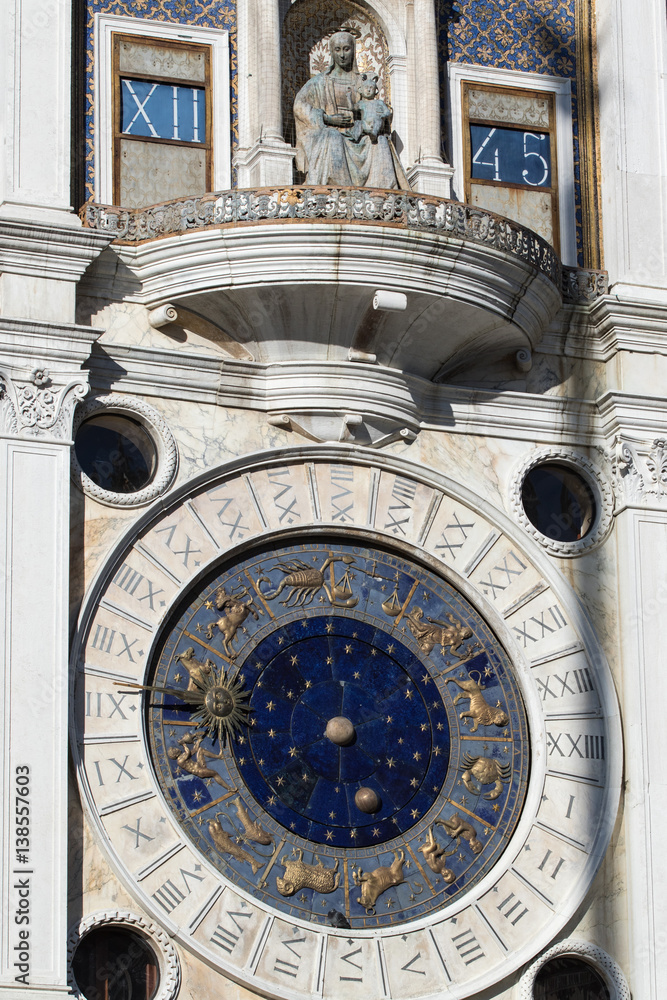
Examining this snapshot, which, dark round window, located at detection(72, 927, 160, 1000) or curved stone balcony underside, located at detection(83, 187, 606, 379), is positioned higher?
curved stone balcony underside, located at detection(83, 187, 606, 379)

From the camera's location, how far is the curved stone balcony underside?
16.3 m

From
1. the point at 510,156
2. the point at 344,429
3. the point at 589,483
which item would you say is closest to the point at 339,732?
the point at 344,429

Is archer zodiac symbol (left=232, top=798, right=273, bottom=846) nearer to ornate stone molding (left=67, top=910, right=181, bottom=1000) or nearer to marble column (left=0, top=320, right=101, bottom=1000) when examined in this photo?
ornate stone molding (left=67, top=910, right=181, bottom=1000)

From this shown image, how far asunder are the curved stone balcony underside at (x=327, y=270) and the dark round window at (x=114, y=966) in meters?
4.12

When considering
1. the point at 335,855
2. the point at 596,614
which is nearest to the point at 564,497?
the point at 596,614

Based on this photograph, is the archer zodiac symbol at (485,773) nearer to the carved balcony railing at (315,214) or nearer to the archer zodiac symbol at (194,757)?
the archer zodiac symbol at (194,757)

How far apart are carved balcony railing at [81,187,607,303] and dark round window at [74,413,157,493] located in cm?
128

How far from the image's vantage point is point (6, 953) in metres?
14.7

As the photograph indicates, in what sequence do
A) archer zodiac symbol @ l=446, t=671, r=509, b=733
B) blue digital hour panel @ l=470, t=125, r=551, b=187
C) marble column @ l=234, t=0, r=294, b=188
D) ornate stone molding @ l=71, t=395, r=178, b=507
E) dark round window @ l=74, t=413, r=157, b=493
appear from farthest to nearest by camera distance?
blue digital hour panel @ l=470, t=125, r=551, b=187
marble column @ l=234, t=0, r=294, b=188
archer zodiac symbol @ l=446, t=671, r=509, b=733
dark round window @ l=74, t=413, r=157, b=493
ornate stone molding @ l=71, t=395, r=178, b=507

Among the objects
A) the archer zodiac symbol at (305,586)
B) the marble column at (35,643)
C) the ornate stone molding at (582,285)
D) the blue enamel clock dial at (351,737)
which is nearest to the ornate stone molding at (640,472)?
the ornate stone molding at (582,285)

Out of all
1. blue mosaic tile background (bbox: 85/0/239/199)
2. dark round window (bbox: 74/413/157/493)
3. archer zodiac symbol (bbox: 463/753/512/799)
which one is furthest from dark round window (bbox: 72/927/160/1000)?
blue mosaic tile background (bbox: 85/0/239/199)

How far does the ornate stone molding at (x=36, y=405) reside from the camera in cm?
1580

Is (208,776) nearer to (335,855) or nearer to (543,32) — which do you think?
(335,855)

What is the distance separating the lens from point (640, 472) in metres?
17.4
